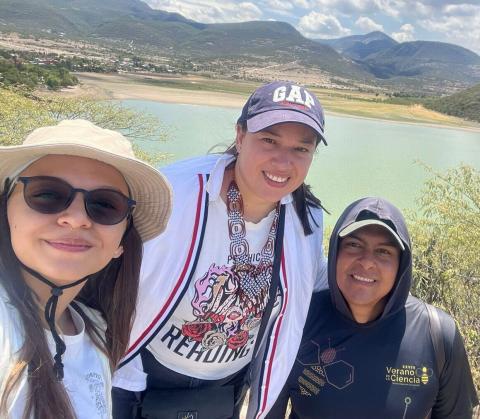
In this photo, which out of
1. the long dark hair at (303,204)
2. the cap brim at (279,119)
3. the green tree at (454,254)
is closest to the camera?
the cap brim at (279,119)

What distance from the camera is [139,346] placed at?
5.37ft

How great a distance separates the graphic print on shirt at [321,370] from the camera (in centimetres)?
168

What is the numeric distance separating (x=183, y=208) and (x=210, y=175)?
0.15 metres

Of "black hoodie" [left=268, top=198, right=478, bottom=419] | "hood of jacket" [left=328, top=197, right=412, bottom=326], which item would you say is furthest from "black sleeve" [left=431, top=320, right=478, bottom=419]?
"hood of jacket" [left=328, top=197, right=412, bottom=326]

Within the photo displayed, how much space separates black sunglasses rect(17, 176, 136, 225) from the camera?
3.49ft

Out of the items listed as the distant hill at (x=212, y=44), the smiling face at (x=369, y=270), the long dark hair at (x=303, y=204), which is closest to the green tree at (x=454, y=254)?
the smiling face at (x=369, y=270)

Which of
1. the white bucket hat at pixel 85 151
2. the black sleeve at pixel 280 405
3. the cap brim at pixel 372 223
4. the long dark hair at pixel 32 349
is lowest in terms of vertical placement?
the black sleeve at pixel 280 405

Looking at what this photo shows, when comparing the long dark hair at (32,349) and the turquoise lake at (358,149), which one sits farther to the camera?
the turquoise lake at (358,149)

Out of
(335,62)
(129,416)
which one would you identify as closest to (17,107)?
(129,416)

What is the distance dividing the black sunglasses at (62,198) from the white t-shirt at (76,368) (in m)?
0.20

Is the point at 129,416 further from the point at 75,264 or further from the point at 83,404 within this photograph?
the point at 75,264

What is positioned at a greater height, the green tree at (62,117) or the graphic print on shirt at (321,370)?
the graphic print on shirt at (321,370)

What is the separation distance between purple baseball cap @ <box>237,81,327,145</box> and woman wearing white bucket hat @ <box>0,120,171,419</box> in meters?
0.51

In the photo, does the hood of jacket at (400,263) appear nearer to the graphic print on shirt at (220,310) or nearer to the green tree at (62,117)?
the graphic print on shirt at (220,310)
